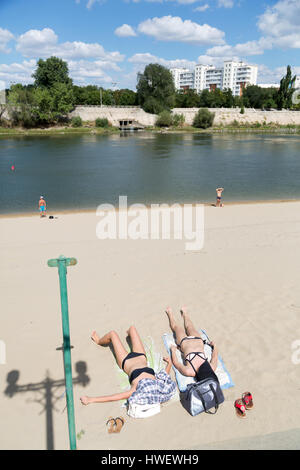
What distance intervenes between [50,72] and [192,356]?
316 feet

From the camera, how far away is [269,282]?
9.16 m

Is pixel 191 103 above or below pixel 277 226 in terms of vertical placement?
above

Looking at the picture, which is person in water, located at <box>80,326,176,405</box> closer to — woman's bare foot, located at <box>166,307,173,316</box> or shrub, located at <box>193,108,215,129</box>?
woman's bare foot, located at <box>166,307,173,316</box>

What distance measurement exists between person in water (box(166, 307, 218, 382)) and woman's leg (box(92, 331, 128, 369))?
0.89 m

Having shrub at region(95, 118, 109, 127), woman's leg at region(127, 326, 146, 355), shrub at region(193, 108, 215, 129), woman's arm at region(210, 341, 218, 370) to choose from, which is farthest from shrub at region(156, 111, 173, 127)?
woman's arm at region(210, 341, 218, 370)

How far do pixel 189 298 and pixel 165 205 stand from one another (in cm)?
1295

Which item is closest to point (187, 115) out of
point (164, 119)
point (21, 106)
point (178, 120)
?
point (178, 120)

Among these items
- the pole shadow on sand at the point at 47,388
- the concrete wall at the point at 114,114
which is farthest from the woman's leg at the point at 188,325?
the concrete wall at the point at 114,114

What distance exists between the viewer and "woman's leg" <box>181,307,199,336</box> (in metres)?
6.46

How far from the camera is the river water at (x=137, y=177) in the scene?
23594 millimetres
